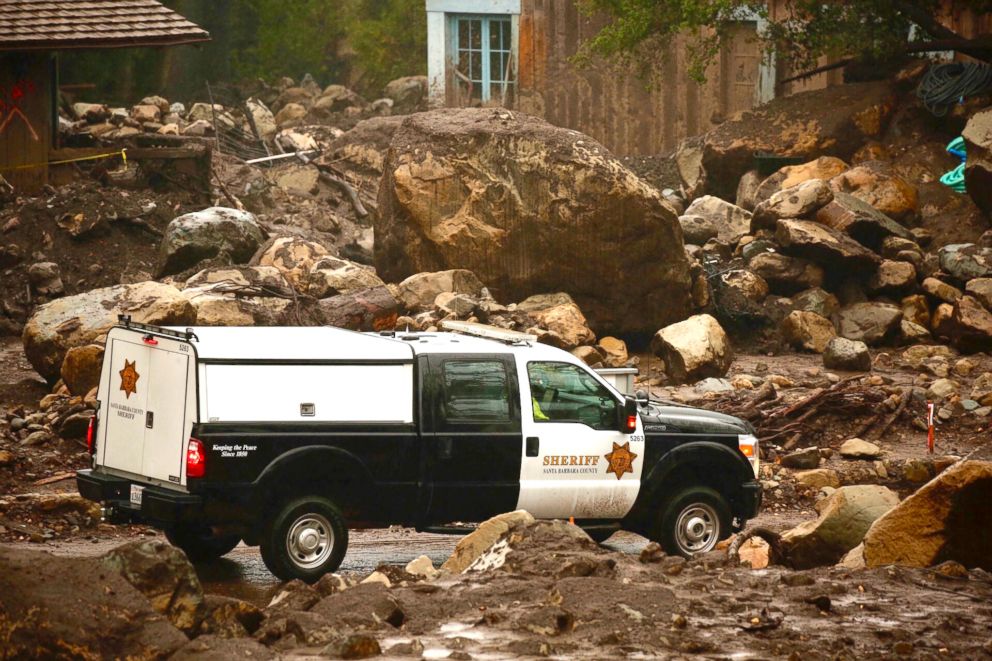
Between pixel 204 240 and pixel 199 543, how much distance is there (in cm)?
1166

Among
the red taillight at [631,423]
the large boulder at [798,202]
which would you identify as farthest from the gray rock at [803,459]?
the large boulder at [798,202]

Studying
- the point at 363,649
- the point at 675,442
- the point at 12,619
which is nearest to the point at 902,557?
the point at 675,442

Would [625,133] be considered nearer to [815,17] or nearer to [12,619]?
[815,17]

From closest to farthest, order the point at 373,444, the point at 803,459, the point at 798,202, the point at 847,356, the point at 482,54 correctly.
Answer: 1. the point at 373,444
2. the point at 803,459
3. the point at 847,356
4. the point at 798,202
5. the point at 482,54

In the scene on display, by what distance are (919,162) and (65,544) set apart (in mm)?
20804

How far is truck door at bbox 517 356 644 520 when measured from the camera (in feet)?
41.1

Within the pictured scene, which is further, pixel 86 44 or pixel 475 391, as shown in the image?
pixel 86 44

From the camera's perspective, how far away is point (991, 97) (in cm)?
2998

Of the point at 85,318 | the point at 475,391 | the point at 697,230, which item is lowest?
the point at 475,391

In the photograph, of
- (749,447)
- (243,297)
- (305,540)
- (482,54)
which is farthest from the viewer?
(482,54)

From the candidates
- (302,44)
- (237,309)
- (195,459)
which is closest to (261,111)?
(302,44)

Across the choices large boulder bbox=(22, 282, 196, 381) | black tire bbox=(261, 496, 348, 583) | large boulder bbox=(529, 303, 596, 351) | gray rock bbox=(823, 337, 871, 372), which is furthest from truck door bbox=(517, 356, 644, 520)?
gray rock bbox=(823, 337, 871, 372)

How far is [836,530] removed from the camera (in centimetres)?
1218

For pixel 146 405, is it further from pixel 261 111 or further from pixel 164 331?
pixel 261 111
